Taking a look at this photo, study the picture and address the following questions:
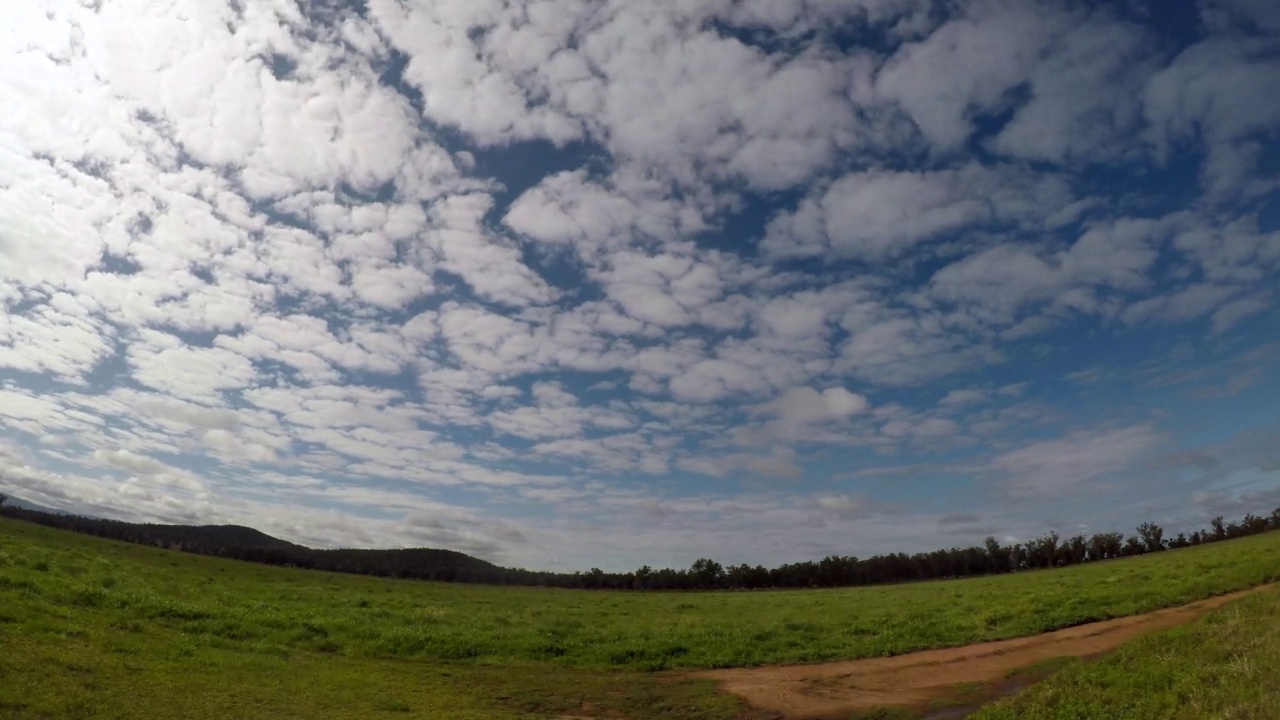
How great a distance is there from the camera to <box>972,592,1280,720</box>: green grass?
10758 millimetres

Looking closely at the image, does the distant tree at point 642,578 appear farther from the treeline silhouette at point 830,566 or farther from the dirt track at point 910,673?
the dirt track at point 910,673

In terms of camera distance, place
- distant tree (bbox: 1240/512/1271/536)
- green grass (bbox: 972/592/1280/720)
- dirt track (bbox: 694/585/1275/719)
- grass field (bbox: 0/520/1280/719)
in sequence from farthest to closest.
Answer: distant tree (bbox: 1240/512/1271/536), dirt track (bbox: 694/585/1275/719), grass field (bbox: 0/520/1280/719), green grass (bbox: 972/592/1280/720)

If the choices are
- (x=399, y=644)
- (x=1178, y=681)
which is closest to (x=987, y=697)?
(x=1178, y=681)

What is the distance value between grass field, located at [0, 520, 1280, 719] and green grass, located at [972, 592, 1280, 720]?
7581 mm

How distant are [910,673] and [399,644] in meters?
17.8

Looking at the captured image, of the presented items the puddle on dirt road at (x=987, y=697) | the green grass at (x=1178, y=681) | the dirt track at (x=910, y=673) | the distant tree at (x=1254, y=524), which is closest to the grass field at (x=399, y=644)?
the dirt track at (x=910, y=673)

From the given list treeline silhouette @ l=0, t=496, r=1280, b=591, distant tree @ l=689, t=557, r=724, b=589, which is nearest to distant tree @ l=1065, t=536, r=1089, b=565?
treeline silhouette @ l=0, t=496, r=1280, b=591

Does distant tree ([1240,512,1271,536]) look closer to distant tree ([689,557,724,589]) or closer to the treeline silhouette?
the treeline silhouette

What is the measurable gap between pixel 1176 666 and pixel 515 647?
65.0 ft

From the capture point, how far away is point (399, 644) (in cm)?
2403

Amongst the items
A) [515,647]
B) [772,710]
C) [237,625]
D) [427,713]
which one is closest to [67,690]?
[427,713]

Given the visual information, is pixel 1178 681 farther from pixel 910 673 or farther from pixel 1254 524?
pixel 1254 524

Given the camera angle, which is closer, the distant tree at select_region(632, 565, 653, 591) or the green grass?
the green grass

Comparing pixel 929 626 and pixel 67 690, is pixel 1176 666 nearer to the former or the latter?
pixel 929 626
